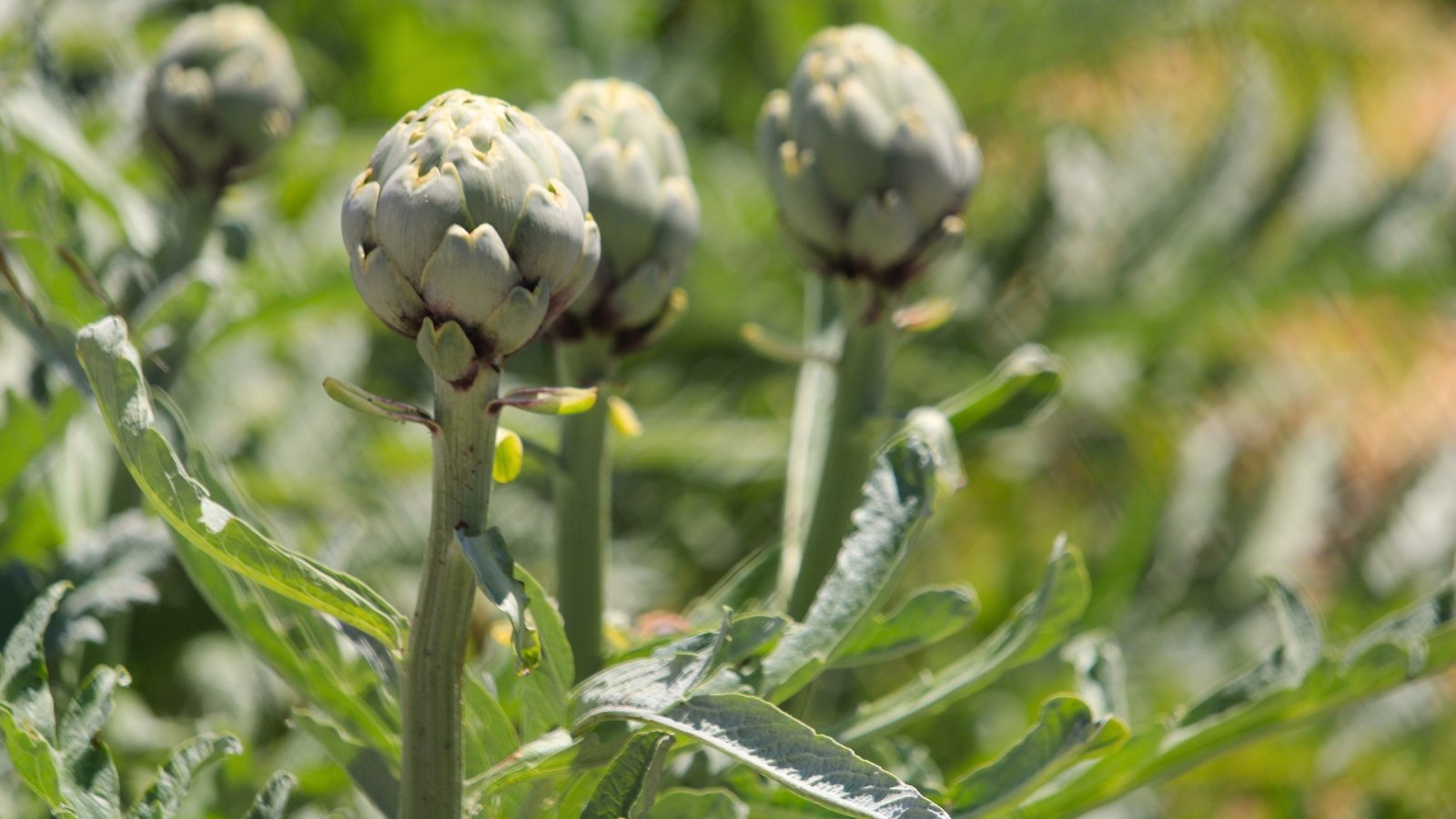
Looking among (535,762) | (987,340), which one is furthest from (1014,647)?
(987,340)

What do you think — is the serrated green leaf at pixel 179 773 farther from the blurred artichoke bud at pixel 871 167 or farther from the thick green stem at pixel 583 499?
the blurred artichoke bud at pixel 871 167

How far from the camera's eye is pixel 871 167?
15.3 inches

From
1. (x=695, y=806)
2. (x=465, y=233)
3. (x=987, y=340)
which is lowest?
(x=695, y=806)

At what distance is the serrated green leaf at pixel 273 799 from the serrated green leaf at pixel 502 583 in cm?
7

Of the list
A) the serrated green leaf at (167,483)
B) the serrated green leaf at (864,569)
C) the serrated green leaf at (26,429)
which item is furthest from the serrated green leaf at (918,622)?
the serrated green leaf at (26,429)

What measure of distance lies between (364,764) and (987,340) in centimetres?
84

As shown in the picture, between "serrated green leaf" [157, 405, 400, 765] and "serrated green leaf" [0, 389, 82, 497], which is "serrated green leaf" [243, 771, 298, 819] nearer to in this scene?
"serrated green leaf" [157, 405, 400, 765]

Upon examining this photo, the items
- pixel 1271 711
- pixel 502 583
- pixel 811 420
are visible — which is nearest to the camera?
pixel 502 583

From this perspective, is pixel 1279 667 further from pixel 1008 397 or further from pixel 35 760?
pixel 35 760

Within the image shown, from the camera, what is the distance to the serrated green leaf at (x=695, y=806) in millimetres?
303

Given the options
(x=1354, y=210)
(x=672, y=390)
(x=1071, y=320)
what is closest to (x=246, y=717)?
(x=672, y=390)

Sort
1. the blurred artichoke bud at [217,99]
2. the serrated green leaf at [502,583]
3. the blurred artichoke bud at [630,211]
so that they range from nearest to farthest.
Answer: the serrated green leaf at [502,583] → the blurred artichoke bud at [630,211] → the blurred artichoke bud at [217,99]

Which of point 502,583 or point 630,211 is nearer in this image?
point 502,583

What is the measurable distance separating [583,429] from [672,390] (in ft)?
2.05
